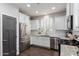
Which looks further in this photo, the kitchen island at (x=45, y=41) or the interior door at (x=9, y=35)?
the kitchen island at (x=45, y=41)

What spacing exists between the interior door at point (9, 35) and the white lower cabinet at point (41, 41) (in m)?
2.51

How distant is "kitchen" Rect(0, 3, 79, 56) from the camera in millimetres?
3056

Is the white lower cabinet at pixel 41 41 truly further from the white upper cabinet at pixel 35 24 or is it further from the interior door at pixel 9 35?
the interior door at pixel 9 35

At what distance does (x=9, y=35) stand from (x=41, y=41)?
10.1ft

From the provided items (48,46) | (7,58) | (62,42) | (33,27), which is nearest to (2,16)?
(62,42)

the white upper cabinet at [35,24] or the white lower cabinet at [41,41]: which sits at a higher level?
the white upper cabinet at [35,24]

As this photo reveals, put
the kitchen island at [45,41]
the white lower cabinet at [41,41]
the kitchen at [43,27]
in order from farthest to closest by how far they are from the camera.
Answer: the white lower cabinet at [41,41] < the kitchen island at [45,41] < the kitchen at [43,27]

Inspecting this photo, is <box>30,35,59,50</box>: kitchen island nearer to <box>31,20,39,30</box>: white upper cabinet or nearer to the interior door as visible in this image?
<box>31,20,39,30</box>: white upper cabinet

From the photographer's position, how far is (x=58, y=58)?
0.69 m

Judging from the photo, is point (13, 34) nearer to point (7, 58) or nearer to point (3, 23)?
point (3, 23)

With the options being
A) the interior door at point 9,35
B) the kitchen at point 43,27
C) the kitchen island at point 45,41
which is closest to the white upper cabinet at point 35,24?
the kitchen at point 43,27

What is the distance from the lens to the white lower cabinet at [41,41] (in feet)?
19.6

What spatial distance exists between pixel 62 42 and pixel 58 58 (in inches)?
91.5

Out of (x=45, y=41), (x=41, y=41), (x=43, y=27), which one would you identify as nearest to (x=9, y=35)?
(x=45, y=41)
